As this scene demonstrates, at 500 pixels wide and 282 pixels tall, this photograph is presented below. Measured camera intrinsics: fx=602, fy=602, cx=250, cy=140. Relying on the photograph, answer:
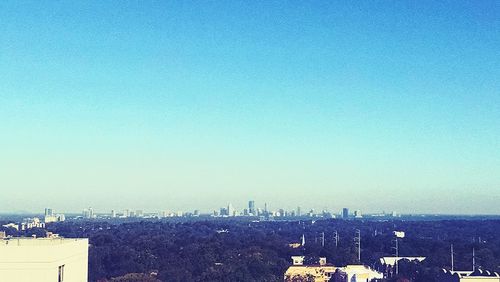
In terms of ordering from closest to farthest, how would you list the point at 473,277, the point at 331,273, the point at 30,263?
the point at 30,263
the point at 473,277
the point at 331,273

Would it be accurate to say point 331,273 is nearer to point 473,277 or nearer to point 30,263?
point 473,277

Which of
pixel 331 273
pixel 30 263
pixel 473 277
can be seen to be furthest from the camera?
pixel 331 273

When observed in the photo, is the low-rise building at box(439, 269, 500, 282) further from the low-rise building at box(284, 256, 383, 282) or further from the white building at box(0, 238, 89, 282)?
the white building at box(0, 238, 89, 282)

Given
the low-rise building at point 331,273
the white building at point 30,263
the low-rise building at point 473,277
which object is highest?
the white building at point 30,263

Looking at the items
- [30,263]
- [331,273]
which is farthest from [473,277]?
[30,263]

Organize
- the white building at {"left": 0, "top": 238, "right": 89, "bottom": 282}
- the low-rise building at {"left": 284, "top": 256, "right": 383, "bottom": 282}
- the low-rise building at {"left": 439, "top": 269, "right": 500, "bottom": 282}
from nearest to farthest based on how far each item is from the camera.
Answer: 1. the white building at {"left": 0, "top": 238, "right": 89, "bottom": 282}
2. the low-rise building at {"left": 439, "top": 269, "right": 500, "bottom": 282}
3. the low-rise building at {"left": 284, "top": 256, "right": 383, "bottom": 282}

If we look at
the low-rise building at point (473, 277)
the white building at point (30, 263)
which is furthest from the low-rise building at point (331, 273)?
the white building at point (30, 263)

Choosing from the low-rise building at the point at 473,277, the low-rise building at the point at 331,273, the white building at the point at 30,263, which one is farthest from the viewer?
the low-rise building at the point at 331,273

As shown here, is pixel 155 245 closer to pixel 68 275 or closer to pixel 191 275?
pixel 191 275

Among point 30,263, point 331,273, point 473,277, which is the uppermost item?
point 30,263

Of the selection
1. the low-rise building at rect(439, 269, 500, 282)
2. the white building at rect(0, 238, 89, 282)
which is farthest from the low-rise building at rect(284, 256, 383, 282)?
the white building at rect(0, 238, 89, 282)

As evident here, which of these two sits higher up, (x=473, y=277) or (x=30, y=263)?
(x=30, y=263)

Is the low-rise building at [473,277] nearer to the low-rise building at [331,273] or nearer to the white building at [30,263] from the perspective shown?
the low-rise building at [331,273]
